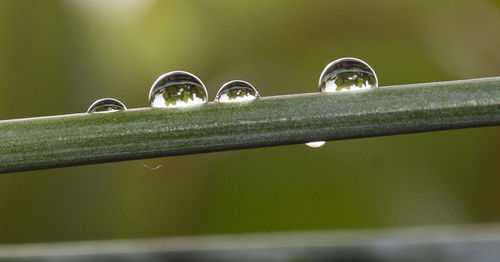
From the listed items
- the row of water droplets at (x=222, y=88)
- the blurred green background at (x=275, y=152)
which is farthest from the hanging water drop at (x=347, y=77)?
the blurred green background at (x=275, y=152)

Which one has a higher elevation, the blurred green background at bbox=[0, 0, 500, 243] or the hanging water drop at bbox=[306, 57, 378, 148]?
the blurred green background at bbox=[0, 0, 500, 243]

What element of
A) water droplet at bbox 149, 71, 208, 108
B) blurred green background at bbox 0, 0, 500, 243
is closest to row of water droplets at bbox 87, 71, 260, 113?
water droplet at bbox 149, 71, 208, 108

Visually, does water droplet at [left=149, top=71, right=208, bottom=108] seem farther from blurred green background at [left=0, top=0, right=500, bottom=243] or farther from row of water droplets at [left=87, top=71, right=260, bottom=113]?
blurred green background at [left=0, top=0, right=500, bottom=243]

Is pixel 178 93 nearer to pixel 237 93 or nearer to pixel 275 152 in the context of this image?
pixel 237 93

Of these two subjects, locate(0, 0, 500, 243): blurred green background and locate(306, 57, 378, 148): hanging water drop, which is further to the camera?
locate(0, 0, 500, 243): blurred green background

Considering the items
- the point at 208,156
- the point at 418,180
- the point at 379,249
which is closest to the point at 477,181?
the point at 418,180

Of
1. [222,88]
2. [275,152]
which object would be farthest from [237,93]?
[275,152]

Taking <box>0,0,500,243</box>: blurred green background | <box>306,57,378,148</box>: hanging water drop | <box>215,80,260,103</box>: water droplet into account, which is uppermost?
<box>0,0,500,243</box>: blurred green background
